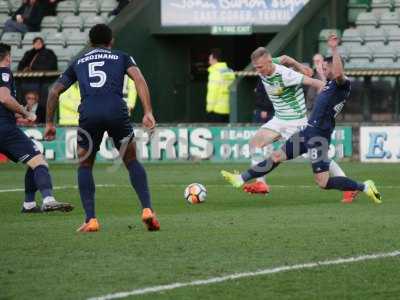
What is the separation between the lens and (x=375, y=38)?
87.9 ft

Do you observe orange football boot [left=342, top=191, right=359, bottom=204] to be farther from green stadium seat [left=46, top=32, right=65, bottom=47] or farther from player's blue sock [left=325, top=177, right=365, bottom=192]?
green stadium seat [left=46, top=32, right=65, bottom=47]

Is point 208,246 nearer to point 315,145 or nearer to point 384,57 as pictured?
point 315,145

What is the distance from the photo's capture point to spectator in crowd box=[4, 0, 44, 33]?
96.3ft

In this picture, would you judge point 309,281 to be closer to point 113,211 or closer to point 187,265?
point 187,265

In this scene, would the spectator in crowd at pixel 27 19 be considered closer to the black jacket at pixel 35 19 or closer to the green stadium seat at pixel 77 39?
the black jacket at pixel 35 19

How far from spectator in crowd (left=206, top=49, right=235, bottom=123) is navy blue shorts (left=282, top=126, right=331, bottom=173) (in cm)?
1086

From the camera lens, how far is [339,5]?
27.7 m

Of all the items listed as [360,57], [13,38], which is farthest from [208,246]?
[13,38]

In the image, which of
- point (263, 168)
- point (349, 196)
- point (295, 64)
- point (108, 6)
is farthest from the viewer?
point (108, 6)

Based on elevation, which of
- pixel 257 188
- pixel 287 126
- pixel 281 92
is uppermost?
pixel 281 92

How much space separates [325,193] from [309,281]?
818cm

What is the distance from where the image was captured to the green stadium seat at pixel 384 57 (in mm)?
25691

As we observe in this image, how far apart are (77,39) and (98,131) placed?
1706cm

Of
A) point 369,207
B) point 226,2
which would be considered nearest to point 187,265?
point 369,207
